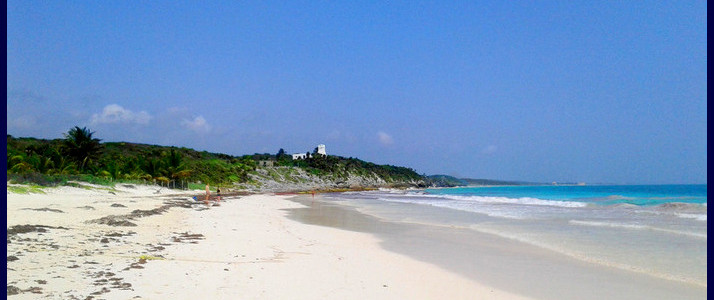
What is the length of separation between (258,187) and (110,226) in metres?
61.3

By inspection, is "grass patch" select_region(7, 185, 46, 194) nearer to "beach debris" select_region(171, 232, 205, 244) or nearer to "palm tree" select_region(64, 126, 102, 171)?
"beach debris" select_region(171, 232, 205, 244)

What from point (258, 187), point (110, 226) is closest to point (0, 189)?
point (110, 226)

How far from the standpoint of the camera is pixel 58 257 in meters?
7.12

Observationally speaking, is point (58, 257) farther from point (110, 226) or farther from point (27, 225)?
point (110, 226)

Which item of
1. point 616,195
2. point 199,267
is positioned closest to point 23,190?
point 199,267

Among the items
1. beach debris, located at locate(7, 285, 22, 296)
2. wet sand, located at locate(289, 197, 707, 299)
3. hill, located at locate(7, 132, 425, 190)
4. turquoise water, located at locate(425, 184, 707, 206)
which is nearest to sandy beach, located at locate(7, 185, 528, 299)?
beach debris, located at locate(7, 285, 22, 296)

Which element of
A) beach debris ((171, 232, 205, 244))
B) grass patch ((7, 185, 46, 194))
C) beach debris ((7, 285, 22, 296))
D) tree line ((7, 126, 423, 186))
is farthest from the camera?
tree line ((7, 126, 423, 186))

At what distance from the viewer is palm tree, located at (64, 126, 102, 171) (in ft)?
155

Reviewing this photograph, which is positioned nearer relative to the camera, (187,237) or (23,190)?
(187,237)

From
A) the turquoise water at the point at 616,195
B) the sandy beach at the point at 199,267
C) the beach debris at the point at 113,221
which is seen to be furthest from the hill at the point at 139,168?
the turquoise water at the point at 616,195

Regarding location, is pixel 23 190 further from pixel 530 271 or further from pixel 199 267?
pixel 530 271

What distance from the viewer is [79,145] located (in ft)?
156


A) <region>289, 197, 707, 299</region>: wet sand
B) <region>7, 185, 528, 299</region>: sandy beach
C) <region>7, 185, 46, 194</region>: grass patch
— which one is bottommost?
<region>289, 197, 707, 299</region>: wet sand

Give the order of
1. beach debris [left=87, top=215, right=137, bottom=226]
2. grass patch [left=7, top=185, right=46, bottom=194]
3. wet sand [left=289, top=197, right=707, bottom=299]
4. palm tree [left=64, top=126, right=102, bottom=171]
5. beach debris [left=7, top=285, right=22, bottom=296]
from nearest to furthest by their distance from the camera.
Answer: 1. beach debris [left=7, top=285, right=22, bottom=296]
2. wet sand [left=289, top=197, right=707, bottom=299]
3. beach debris [left=87, top=215, right=137, bottom=226]
4. grass patch [left=7, top=185, right=46, bottom=194]
5. palm tree [left=64, top=126, right=102, bottom=171]
